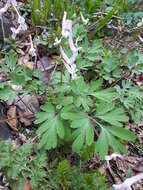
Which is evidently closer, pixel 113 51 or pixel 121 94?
pixel 121 94

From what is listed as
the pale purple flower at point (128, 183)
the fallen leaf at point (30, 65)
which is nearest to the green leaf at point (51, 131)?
the pale purple flower at point (128, 183)

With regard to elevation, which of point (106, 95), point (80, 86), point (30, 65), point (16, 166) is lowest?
point (16, 166)

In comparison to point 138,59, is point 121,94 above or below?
below

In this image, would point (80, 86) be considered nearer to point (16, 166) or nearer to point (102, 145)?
point (102, 145)

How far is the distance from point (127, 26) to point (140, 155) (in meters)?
2.36

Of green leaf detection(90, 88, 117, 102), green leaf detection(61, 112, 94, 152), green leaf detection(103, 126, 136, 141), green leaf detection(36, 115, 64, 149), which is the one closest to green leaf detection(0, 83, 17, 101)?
green leaf detection(36, 115, 64, 149)

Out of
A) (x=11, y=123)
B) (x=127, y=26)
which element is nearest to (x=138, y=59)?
(x=127, y=26)

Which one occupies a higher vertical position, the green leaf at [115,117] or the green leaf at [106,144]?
the green leaf at [115,117]

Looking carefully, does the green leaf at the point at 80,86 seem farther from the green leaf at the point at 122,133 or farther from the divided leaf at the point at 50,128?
the green leaf at the point at 122,133

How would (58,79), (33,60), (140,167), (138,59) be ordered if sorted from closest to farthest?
(140,167) < (58,79) < (138,59) < (33,60)

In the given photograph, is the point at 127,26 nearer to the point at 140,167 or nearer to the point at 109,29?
the point at 109,29

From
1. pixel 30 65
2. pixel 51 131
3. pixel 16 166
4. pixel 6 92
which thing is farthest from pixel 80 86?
pixel 30 65

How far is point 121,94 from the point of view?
6.70ft

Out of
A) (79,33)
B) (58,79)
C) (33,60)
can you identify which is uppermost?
(79,33)
